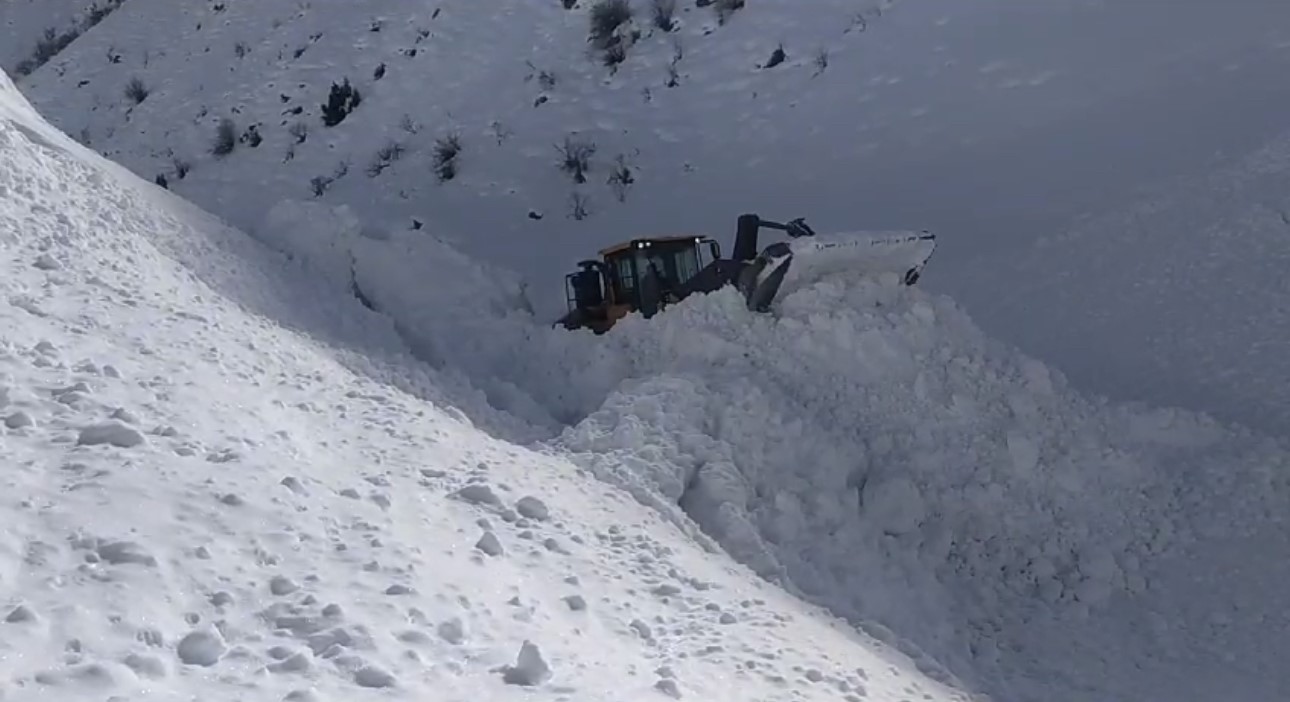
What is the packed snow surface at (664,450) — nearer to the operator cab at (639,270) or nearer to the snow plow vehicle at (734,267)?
the snow plow vehicle at (734,267)

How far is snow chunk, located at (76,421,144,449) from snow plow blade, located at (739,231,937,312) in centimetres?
542

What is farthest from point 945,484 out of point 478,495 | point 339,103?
point 339,103

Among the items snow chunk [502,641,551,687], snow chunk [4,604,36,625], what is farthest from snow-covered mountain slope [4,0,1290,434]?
snow chunk [4,604,36,625]

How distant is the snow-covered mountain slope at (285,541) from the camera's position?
3971 millimetres

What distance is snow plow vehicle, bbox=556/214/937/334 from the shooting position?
9.64 meters

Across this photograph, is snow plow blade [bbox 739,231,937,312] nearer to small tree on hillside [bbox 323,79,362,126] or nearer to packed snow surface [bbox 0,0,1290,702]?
packed snow surface [bbox 0,0,1290,702]

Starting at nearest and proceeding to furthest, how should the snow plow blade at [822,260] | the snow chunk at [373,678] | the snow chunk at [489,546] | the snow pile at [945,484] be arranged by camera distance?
the snow chunk at [373,678]
the snow chunk at [489,546]
the snow pile at [945,484]
the snow plow blade at [822,260]

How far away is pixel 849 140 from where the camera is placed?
15875 millimetres

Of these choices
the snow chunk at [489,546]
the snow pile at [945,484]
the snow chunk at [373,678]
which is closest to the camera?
the snow chunk at [373,678]

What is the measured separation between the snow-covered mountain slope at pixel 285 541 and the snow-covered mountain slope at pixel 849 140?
5.29 metres

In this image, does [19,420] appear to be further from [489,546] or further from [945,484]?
[945,484]

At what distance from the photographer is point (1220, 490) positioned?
29.4 ft

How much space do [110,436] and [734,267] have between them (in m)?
5.88

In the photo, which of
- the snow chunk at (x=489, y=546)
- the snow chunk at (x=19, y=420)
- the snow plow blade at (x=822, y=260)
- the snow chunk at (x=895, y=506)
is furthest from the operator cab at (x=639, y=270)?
the snow chunk at (x=19, y=420)
